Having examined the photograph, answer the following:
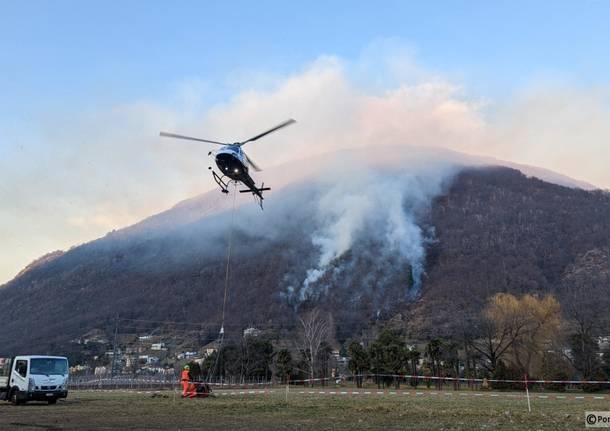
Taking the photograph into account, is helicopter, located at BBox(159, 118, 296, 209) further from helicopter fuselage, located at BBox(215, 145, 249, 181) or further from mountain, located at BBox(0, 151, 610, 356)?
mountain, located at BBox(0, 151, 610, 356)

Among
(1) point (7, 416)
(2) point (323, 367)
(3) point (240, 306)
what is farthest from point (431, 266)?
(1) point (7, 416)

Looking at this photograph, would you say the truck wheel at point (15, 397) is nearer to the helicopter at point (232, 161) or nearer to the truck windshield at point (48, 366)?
the truck windshield at point (48, 366)

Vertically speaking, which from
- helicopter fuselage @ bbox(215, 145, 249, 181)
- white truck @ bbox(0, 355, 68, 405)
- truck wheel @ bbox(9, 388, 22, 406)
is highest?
helicopter fuselage @ bbox(215, 145, 249, 181)

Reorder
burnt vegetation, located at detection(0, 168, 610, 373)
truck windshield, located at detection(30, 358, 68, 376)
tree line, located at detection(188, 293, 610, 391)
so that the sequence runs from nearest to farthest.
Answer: truck windshield, located at detection(30, 358, 68, 376), tree line, located at detection(188, 293, 610, 391), burnt vegetation, located at detection(0, 168, 610, 373)

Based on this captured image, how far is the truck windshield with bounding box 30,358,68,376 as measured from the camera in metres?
27.6

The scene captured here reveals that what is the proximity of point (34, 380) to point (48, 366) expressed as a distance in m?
1.06

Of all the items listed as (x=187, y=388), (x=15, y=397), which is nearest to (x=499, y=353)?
(x=187, y=388)

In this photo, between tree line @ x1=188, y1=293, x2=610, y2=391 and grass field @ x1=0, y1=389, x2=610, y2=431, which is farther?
tree line @ x1=188, y1=293, x2=610, y2=391

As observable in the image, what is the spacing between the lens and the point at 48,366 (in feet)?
92.3

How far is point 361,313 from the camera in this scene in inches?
5433

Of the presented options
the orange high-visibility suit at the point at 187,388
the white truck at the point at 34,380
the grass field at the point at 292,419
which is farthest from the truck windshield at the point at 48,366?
the grass field at the point at 292,419

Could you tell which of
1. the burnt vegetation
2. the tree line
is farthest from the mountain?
the tree line

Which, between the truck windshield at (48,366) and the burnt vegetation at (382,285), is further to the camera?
the burnt vegetation at (382,285)

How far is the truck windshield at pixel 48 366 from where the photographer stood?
27641mm
